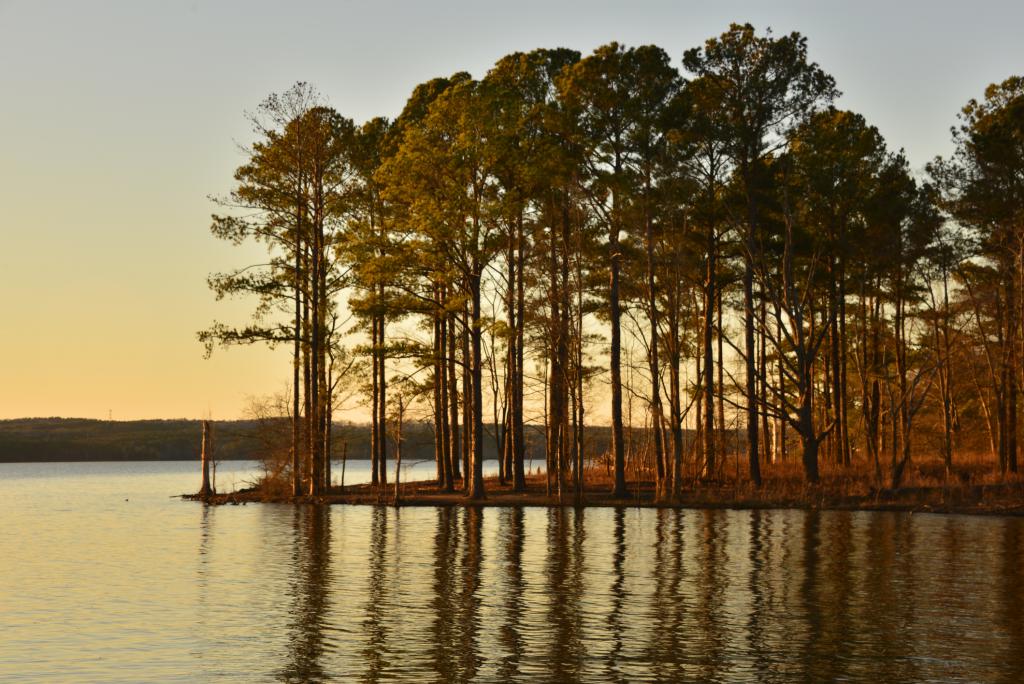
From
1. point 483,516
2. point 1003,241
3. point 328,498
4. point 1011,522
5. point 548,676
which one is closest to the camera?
point 548,676

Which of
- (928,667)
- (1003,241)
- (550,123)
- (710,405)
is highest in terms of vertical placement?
(550,123)

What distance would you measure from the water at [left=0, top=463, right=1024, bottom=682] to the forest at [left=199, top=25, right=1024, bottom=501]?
30.3 feet

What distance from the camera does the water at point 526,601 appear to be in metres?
18.3

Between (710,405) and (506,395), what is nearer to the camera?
(710,405)

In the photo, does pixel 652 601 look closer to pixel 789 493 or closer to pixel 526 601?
pixel 526 601

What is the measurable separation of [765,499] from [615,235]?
13808mm

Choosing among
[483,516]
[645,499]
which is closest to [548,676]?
[483,516]

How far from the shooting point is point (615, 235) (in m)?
49.0

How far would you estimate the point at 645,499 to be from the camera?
5038cm

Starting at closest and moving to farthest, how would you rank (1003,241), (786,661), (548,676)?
(548,676) < (786,661) < (1003,241)

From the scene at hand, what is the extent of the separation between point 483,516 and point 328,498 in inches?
427

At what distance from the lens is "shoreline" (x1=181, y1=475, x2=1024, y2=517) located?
46.8m

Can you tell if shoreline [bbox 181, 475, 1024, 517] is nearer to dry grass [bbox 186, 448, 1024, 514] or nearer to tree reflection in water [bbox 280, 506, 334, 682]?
dry grass [bbox 186, 448, 1024, 514]

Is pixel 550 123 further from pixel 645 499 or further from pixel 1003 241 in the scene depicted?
pixel 1003 241
